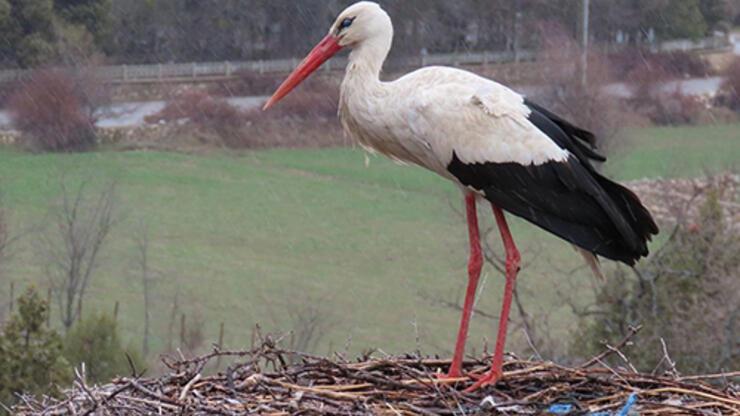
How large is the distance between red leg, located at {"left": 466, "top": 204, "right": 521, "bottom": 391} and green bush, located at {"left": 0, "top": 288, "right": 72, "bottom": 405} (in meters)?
8.09

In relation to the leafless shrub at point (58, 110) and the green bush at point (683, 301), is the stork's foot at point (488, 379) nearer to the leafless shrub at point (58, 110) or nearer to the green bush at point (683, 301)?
the green bush at point (683, 301)

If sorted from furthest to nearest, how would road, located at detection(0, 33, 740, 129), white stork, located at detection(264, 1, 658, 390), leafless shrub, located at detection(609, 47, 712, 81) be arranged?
1. leafless shrub, located at detection(609, 47, 712, 81)
2. road, located at detection(0, 33, 740, 129)
3. white stork, located at detection(264, 1, 658, 390)

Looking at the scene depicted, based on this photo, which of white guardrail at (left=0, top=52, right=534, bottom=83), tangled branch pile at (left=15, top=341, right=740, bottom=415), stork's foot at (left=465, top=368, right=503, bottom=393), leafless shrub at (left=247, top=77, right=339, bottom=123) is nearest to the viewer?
tangled branch pile at (left=15, top=341, right=740, bottom=415)

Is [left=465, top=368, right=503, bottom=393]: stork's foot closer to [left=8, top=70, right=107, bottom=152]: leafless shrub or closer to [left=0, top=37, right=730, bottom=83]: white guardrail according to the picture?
[left=0, top=37, right=730, bottom=83]: white guardrail

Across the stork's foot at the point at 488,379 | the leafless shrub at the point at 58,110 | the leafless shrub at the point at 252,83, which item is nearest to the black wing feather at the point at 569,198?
the stork's foot at the point at 488,379

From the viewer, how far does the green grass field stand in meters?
20.6

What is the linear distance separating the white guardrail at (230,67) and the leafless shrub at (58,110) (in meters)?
0.33

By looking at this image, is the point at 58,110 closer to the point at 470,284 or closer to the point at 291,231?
the point at 291,231

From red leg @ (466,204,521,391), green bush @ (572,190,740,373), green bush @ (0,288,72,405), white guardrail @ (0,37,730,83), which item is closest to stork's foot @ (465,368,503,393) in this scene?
red leg @ (466,204,521,391)

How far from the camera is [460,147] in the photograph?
6273 mm

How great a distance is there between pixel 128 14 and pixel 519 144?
16.7 metres

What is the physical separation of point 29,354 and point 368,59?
899cm

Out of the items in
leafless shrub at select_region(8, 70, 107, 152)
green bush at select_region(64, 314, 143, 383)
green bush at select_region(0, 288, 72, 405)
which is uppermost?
leafless shrub at select_region(8, 70, 107, 152)

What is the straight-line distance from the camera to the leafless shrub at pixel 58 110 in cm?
2162
